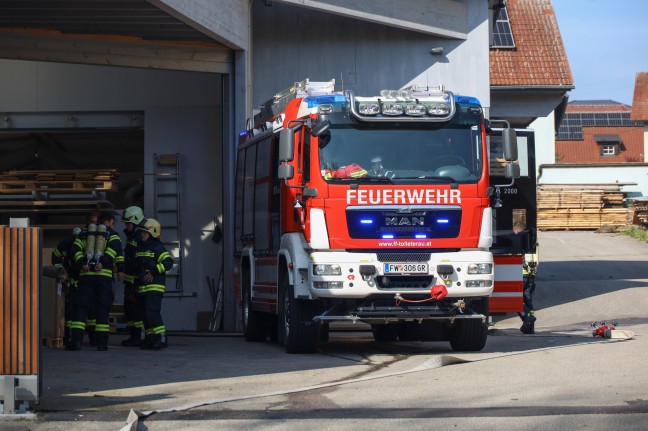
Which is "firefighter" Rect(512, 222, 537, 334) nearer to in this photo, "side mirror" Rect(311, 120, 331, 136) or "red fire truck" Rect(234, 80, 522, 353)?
"red fire truck" Rect(234, 80, 522, 353)

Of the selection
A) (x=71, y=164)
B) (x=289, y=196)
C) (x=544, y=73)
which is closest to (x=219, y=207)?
(x=71, y=164)

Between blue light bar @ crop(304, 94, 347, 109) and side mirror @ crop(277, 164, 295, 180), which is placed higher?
blue light bar @ crop(304, 94, 347, 109)

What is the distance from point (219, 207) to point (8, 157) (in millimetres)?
5265

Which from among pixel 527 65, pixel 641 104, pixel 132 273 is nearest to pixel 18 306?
pixel 132 273

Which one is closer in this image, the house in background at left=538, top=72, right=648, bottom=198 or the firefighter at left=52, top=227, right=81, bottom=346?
the firefighter at left=52, top=227, right=81, bottom=346

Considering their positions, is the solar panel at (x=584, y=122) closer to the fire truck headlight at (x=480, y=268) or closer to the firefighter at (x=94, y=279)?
the firefighter at (x=94, y=279)

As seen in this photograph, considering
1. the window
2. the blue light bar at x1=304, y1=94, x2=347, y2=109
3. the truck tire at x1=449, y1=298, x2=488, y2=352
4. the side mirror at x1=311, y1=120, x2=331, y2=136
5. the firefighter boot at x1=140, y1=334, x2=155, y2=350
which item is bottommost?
the firefighter boot at x1=140, y1=334, x2=155, y2=350

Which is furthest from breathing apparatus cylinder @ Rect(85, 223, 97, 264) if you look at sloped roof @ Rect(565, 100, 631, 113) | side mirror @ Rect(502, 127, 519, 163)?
sloped roof @ Rect(565, 100, 631, 113)

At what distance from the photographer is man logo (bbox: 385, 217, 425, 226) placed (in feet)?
41.3

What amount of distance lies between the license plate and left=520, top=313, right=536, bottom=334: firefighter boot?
4.81 meters

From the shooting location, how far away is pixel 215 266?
22.4m

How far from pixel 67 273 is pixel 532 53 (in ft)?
69.4

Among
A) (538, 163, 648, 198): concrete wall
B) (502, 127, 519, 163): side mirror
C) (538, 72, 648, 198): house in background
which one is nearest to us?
(502, 127, 519, 163): side mirror

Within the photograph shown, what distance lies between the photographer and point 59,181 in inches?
798
